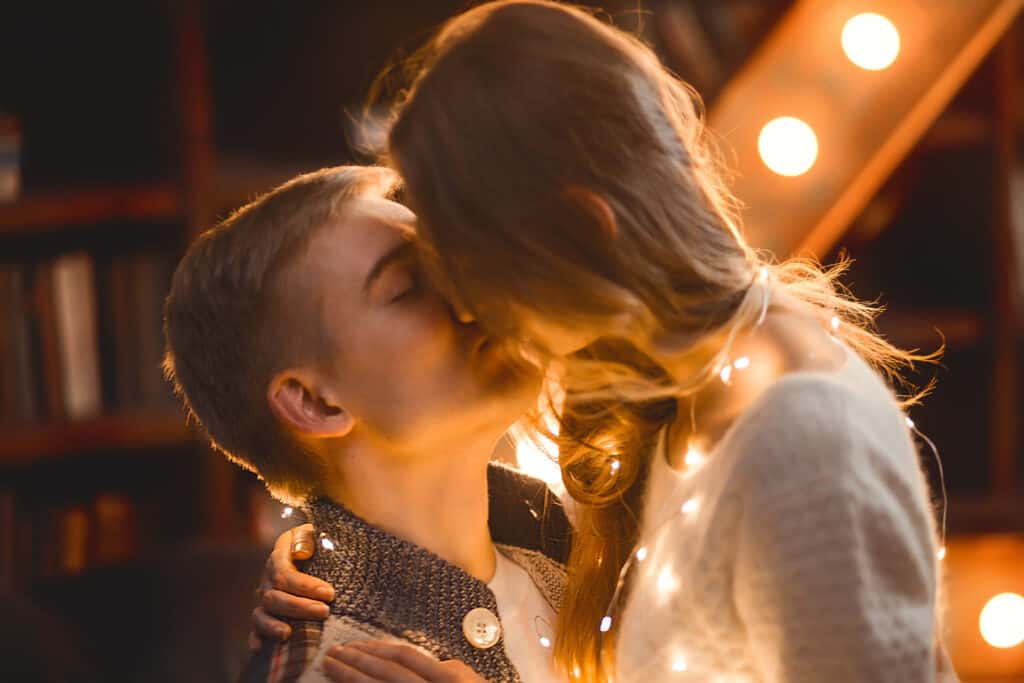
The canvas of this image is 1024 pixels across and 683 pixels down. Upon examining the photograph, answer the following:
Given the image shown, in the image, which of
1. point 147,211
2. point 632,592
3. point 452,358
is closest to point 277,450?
point 452,358

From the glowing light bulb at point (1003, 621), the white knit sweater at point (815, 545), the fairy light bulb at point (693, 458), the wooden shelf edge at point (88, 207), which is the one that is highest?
the white knit sweater at point (815, 545)

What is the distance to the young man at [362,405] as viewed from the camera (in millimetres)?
1038

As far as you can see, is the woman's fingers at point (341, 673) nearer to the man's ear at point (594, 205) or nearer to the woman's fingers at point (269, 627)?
the woman's fingers at point (269, 627)

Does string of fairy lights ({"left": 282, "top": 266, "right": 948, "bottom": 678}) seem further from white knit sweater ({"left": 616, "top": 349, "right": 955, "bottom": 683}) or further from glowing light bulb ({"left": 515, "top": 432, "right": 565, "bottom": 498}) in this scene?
glowing light bulb ({"left": 515, "top": 432, "right": 565, "bottom": 498})

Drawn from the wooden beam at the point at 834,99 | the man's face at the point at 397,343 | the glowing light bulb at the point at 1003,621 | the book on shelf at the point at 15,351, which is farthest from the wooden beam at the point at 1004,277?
the book on shelf at the point at 15,351

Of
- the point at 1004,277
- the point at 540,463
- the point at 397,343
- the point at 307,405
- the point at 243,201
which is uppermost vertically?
the point at 397,343

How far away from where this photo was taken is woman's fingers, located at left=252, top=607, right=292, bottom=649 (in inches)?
39.4

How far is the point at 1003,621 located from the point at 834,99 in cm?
Result: 117

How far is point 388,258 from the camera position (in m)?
1.05

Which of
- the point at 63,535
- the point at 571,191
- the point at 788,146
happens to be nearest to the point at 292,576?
the point at 571,191

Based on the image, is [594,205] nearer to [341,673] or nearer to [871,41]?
[341,673]

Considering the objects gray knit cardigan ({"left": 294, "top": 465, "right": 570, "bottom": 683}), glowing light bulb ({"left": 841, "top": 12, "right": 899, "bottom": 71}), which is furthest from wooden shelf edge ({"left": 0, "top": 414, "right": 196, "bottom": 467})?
glowing light bulb ({"left": 841, "top": 12, "right": 899, "bottom": 71})

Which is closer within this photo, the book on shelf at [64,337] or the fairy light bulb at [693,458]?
the fairy light bulb at [693,458]

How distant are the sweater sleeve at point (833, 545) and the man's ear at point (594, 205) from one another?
0.58 feet
